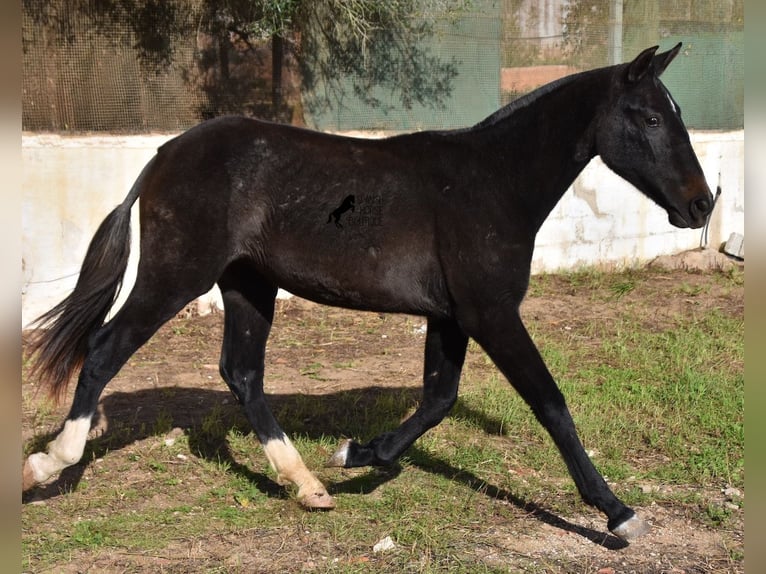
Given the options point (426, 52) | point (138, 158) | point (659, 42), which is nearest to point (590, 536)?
point (138, 158)

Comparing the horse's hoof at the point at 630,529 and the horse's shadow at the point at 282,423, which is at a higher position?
the horse's hoof at the point at 630,529

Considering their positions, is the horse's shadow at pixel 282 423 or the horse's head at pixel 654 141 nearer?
the horse's head at pixel 654 141

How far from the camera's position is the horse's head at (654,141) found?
3.81 meters

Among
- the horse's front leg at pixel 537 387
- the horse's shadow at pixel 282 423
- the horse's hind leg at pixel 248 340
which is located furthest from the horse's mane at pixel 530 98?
the horse's shadow at pixel 282 423

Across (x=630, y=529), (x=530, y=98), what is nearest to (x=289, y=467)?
(x=630, y=529)

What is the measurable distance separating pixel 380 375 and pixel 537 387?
2658mm

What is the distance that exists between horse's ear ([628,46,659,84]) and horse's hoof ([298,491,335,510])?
2394 millimetres

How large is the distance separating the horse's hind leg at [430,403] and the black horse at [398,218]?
29cm

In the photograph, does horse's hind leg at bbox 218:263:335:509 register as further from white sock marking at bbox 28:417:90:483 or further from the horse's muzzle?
the horse's muzzle

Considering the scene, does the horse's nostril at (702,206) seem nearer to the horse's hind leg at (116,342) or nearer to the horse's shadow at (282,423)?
the horse's shadow at (282,423)

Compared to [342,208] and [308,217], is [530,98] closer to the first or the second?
[342,208]

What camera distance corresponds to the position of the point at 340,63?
852 cm

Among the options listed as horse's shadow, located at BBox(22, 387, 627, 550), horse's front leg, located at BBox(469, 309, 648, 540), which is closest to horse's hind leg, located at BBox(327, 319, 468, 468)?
horse's shadow, located at BBox(22, 387, 627, 550)

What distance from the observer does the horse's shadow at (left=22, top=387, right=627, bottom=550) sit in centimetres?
440
